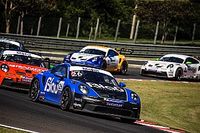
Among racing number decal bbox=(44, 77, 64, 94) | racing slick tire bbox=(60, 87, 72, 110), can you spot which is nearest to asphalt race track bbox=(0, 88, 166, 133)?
racing slick tire bbox=(60, 87, 72, 110)

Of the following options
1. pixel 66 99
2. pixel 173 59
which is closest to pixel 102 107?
pixel 66 99

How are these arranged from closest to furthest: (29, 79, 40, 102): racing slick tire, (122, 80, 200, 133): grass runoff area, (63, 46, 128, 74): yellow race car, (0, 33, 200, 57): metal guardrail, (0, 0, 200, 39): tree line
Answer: (29, 79, 40, 102): racing slick tire, (122, 80, 200, 133): grass runoff area, (63, 46, 128, 74): yellow race car, (0, 33, 200, 57): metal guardrail, (0, 0, 200, 39): tree line

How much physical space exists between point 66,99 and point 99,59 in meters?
12.4

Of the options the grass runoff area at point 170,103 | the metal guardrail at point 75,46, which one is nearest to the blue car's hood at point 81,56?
the grass runoff area at point 170,103

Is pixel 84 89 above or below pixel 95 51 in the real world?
below

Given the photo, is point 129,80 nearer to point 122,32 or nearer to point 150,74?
point 150,74

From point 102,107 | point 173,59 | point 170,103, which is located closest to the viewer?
point 102,107

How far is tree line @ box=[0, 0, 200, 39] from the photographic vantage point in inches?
1940

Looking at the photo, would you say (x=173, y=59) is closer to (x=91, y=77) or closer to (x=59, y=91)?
(x=91, y=77)

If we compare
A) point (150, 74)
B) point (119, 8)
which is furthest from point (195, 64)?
point (119, 8)

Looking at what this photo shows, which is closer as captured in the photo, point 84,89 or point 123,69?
point 84,89

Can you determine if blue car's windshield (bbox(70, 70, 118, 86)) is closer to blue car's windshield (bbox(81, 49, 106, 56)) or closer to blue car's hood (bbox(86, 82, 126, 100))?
blue car's hood (bbox(86, 82, 126, 100))

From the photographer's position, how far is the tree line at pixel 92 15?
4928 centimetres

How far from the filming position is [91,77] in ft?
49.4
